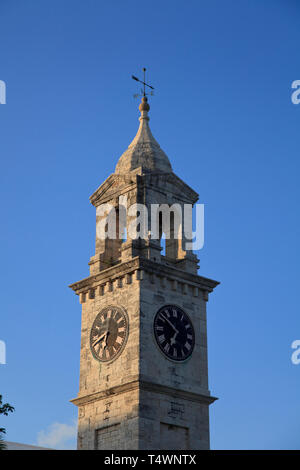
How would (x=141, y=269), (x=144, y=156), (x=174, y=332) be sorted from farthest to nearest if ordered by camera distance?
(x=144, y=156), (x=174, y=332), (x=141, y=269)

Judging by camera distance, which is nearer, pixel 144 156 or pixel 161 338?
pixel 161 338

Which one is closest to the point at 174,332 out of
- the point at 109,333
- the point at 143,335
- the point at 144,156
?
the point at 143,335

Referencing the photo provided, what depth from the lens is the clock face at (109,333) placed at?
5774 centimetres

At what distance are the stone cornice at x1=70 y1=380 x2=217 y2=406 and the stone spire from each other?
14445 millimetres

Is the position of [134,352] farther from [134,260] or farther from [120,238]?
[120,238]

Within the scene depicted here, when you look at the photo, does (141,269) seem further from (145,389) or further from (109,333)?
(145,389)

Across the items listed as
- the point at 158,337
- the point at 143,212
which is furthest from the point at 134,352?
the point at 143,212

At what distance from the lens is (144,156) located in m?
64.1

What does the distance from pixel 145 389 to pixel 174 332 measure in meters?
4.61

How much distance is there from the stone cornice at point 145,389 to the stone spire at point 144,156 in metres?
14.4

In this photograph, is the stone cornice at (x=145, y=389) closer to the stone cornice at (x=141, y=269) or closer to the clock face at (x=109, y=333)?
the clock face at (x=109, y=333)

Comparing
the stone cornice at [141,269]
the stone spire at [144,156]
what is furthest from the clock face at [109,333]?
the stone spire at [144,156]
